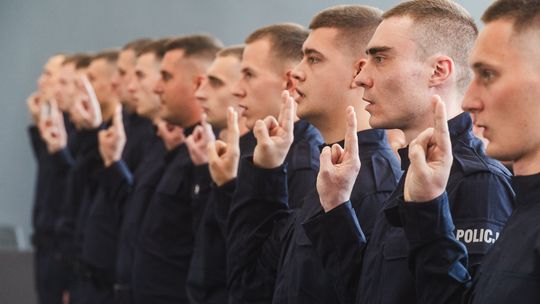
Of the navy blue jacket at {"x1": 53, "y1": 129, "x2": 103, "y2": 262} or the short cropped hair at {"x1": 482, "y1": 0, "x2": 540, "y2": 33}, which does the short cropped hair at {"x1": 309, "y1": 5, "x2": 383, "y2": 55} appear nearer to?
the short cropped hair at {"x1": 482, "y1": 0, "x2": 540, "y2": 33}

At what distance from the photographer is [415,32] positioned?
9.17ft

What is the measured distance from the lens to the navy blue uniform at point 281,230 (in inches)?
117

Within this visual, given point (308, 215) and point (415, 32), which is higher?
point (415, 32)

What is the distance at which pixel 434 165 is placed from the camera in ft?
7.43

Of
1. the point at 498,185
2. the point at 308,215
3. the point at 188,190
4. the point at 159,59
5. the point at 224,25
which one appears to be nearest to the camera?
the point at 498,185

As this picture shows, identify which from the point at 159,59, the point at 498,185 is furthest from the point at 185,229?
the point at 498,185

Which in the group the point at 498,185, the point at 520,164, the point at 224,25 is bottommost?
the point at 224,25

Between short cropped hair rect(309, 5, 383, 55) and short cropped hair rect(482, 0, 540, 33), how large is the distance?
107cm

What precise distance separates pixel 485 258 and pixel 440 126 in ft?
0.90

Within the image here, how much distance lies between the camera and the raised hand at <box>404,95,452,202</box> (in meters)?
2.24

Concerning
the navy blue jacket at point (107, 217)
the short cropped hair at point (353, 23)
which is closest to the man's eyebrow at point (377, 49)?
the short cropped hair at point (353, 23)

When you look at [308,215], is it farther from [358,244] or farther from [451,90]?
[451,90]

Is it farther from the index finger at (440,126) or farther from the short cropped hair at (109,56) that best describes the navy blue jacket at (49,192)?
the index finger at (440,126)

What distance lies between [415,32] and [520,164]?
2.26 feet
